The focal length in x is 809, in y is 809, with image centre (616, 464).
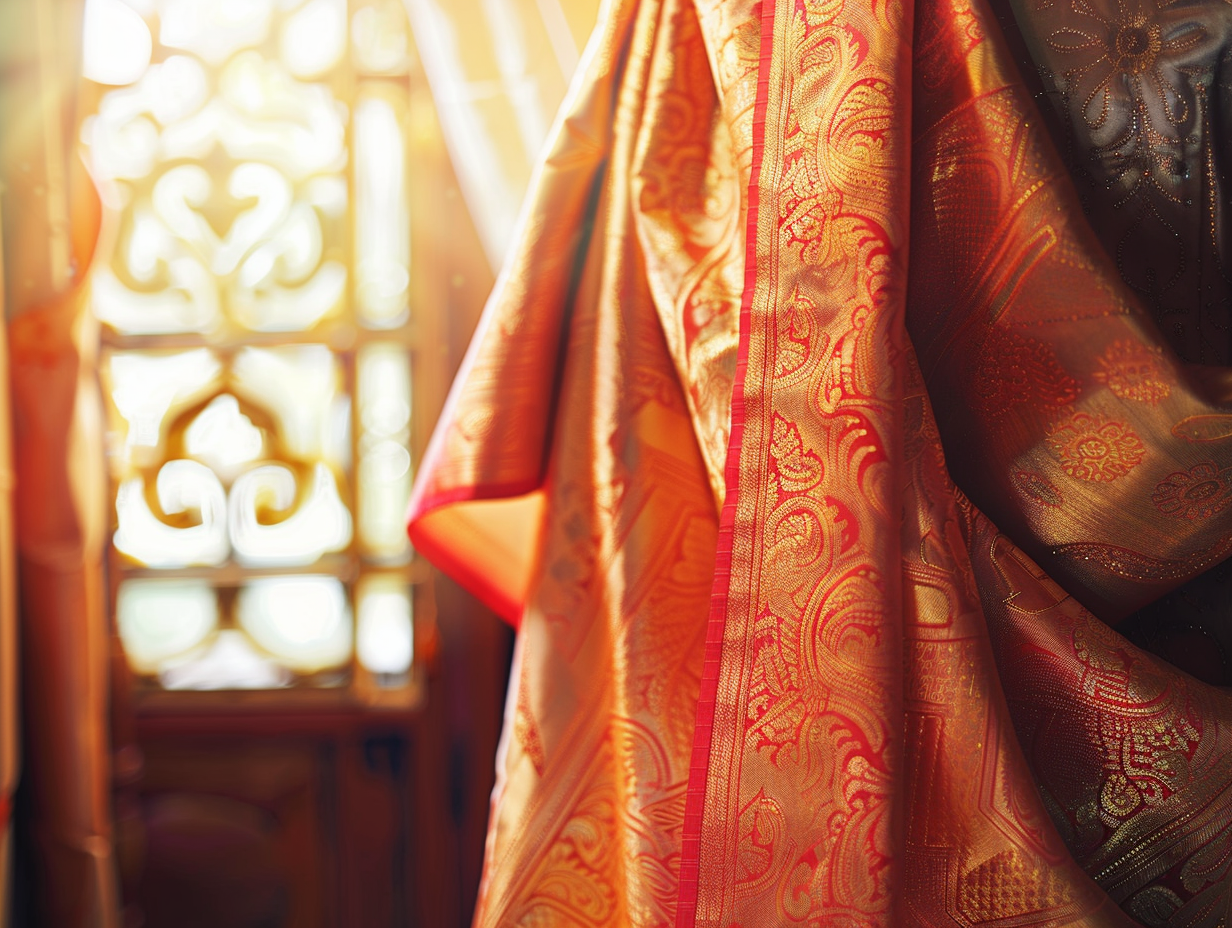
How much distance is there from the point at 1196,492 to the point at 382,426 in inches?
33.8

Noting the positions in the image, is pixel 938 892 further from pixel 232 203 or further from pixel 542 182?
pixel 232 203

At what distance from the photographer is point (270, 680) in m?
1.05

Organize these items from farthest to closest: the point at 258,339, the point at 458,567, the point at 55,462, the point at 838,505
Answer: the point at 258,339 → the point at 55,462 → the point at 458,567 → the point at 838,505

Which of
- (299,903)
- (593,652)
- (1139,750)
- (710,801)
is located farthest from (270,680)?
(1139,750)

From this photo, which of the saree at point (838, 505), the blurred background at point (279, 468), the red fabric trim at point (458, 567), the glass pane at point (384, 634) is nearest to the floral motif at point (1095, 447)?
the saree at point (838, 505)

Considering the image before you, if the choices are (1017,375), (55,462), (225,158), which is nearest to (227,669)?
(55,462)

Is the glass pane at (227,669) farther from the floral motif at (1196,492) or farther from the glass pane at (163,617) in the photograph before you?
the floral motif at (1196,492)

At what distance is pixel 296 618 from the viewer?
1.07 meters

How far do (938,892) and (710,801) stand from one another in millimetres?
170

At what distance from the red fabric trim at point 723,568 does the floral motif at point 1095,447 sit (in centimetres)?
23

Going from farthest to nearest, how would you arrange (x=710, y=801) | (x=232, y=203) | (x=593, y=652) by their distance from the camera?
1. (x=232, y=203)
2. (x=593, y=652)
3. (x=710, y=801)

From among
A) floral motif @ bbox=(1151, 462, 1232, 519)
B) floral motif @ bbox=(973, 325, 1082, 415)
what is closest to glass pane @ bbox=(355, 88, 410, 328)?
floral motif @ bbox=(973, 325, 1082, 415)

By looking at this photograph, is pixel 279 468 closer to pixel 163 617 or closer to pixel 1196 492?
pixel 163 617

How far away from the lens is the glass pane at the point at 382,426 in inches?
41.0
